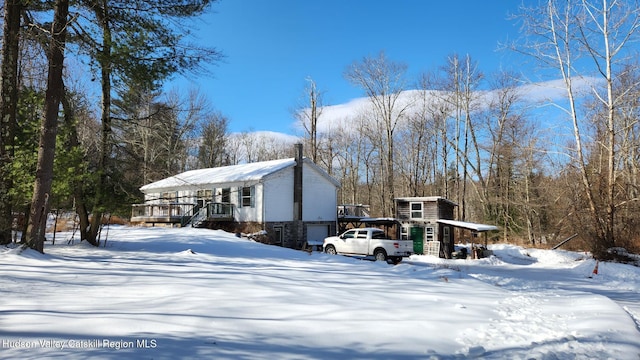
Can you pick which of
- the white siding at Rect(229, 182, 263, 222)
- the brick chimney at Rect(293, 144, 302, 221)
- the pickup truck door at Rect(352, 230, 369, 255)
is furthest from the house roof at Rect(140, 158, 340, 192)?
the pickup truck door at Rect(352, 230, 369, 255)

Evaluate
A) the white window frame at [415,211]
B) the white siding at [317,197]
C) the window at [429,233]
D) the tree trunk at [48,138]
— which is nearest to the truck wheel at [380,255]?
the white siding at [317,197]

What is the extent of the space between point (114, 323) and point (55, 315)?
801 mm

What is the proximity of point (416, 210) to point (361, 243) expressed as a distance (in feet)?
32.9

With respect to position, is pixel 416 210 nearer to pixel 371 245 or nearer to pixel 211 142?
pixel 371 245

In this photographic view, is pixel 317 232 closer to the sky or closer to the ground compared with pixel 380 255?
closer to the sky

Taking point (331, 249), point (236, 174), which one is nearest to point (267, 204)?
point (236, 174)

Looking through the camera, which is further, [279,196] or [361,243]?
[279,196]

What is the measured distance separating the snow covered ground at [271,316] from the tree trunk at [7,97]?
1.69 metres

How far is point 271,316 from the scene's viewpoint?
5305 millimetres

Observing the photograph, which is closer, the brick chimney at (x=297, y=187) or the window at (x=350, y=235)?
the window at (x=350, y=235)

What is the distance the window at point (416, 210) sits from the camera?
28.3 metres

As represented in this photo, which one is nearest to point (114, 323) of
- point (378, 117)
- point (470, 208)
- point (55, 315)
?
point (55, 315)

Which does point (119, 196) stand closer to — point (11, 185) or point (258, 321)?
point (11, 185)

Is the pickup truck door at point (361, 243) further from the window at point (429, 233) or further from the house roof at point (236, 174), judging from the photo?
the window at point (429, 233)
